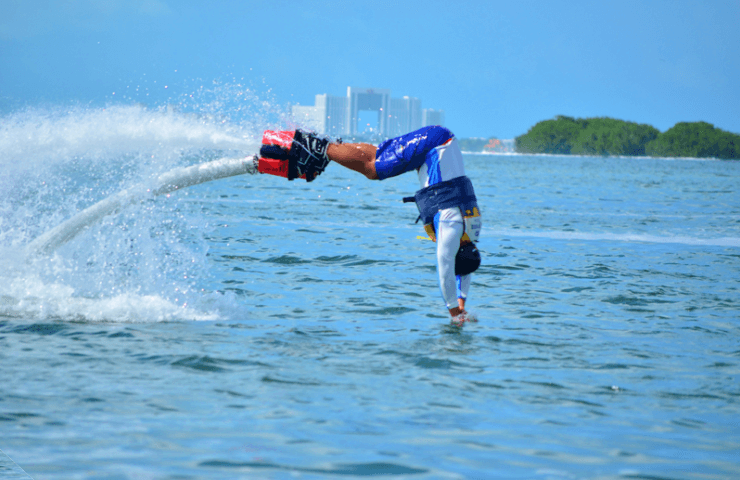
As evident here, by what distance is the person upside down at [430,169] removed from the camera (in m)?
9.76

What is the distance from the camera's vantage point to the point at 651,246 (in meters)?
19.6

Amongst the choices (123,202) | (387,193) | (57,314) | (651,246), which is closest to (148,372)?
(57,314)

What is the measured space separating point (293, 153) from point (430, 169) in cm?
171

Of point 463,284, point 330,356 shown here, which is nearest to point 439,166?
point 463,284

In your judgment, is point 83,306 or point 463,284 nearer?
point 83,306

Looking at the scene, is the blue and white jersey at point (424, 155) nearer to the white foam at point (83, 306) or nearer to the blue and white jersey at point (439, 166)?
the blue and white jersey at point (439, 166)

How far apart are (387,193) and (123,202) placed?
30.4 metres

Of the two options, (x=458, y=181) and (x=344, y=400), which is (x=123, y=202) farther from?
(x=344, y=400)

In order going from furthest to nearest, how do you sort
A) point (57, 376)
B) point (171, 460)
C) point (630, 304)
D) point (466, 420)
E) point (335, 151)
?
point (630, 304), point (335, 151), point (57, 376), point (466, 420), point (171, 460)

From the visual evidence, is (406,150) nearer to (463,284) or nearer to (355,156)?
(355,156)

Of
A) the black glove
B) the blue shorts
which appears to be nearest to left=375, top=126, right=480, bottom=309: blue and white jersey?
the blue shorts

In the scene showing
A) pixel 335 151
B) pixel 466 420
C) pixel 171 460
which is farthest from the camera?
pixel 335 151

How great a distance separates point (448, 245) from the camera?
10.0 meters

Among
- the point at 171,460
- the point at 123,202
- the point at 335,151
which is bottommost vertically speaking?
the point at 171,460
